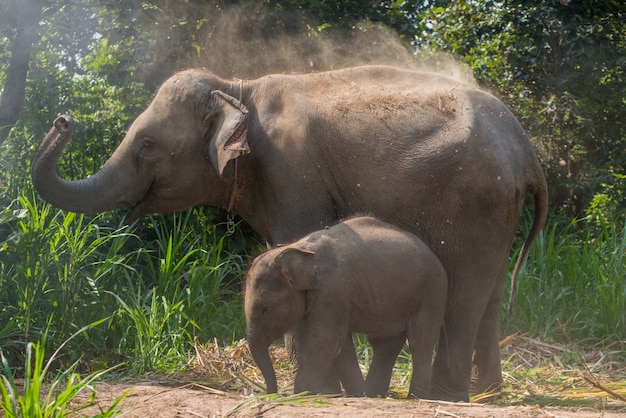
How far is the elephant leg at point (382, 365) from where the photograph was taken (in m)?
Result: 5.50

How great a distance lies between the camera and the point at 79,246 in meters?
6.86

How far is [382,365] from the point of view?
18.1ft

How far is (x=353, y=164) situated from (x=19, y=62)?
4250 millimetres

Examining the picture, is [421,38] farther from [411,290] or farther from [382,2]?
[411,290]

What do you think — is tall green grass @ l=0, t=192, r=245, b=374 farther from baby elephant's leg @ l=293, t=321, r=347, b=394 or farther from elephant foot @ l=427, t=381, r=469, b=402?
elephant foot @ l=427, t=381, r=469, b=402

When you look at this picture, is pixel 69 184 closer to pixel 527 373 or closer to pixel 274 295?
pixel 274 295

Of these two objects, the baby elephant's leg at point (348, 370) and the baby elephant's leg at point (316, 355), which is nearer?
the baby elephant's leg at point (316, 355)

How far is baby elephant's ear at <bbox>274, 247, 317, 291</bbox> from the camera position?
204 inches

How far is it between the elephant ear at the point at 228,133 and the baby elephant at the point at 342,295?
698 millimetres

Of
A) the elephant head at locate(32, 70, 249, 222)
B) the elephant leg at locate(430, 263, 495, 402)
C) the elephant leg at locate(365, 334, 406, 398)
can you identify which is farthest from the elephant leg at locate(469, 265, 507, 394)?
the elephant head at locate(32, 70, 249, 222)

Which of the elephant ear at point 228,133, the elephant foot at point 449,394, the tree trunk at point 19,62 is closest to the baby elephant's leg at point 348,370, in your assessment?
the elephant foot at point 449,394

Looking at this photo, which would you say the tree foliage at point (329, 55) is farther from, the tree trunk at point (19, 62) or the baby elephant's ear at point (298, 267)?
the baby elephant's ear at point (298, 267)

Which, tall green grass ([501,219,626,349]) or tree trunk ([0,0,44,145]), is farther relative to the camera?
tree trunk ([0,0,44,145])

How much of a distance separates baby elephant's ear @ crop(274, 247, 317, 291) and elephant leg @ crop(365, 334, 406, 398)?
634 millimetres
